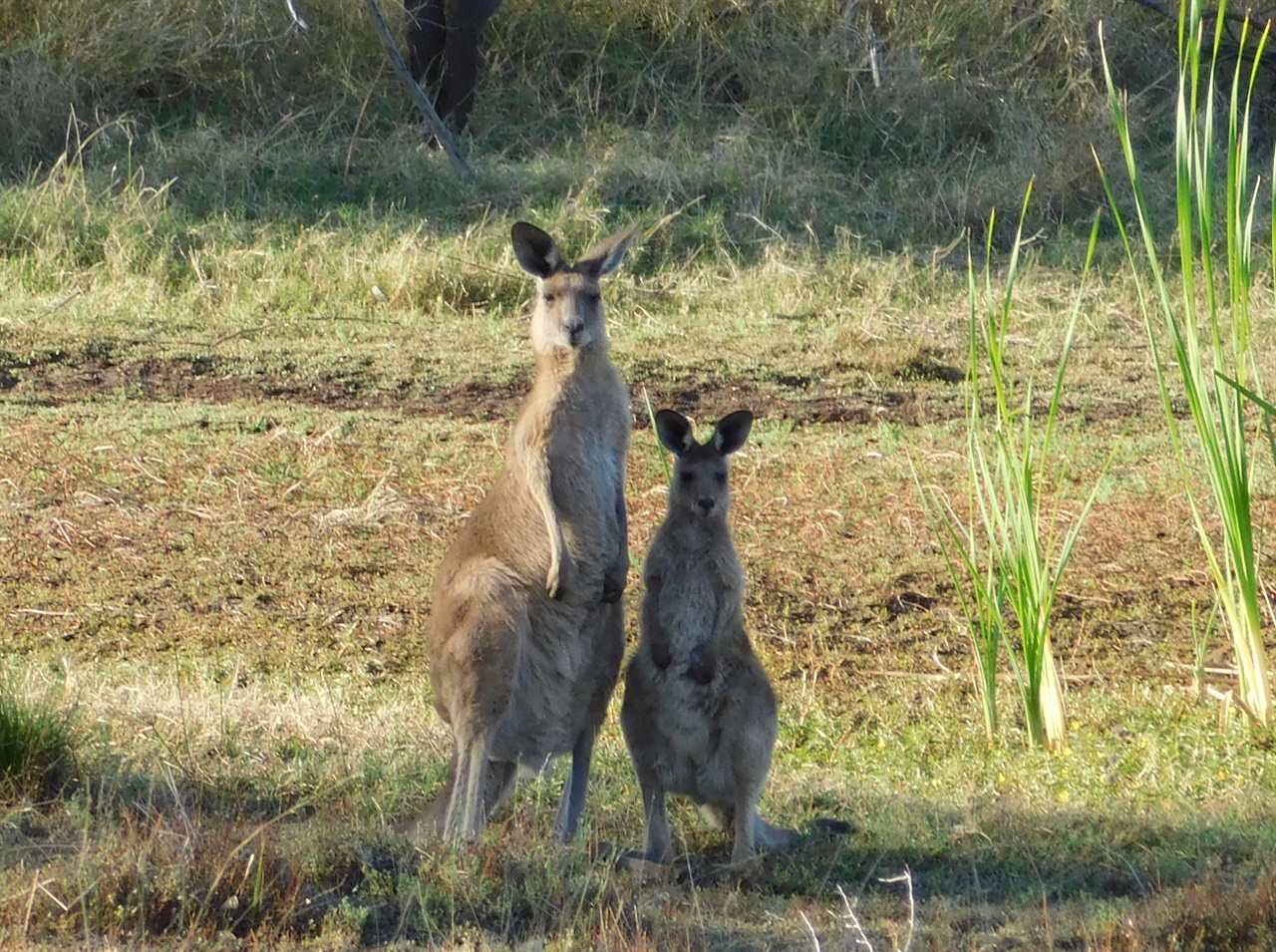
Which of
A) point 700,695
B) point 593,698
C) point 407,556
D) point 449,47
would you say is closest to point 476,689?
point 593,698

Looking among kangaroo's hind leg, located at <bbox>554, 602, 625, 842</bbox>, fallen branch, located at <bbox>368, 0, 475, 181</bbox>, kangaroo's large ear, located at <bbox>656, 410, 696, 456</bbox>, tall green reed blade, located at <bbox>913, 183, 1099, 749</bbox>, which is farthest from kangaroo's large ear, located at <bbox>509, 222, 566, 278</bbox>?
fallen branch, located at <bbox>368, 0, 475, 181</bbox>

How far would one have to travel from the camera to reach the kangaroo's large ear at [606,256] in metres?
4.71

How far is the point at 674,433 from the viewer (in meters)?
4.53

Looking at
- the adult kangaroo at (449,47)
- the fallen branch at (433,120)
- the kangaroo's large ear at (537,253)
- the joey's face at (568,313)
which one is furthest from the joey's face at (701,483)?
the adult kangaroo at (449,47)

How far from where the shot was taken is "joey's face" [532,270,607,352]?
4625 millimetres

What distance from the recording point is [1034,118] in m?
13.6

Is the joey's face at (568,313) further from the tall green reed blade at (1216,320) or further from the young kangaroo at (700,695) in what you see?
the tall green reed blade at (1216,320)

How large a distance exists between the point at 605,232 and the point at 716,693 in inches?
294

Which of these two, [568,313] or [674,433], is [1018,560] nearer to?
[674,433]

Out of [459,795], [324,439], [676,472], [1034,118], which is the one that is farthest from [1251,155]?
[459,795]

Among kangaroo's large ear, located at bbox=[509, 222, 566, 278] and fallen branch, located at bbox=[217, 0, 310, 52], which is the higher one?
fallen branch, located at bbox=[217, 0, 310, 52]

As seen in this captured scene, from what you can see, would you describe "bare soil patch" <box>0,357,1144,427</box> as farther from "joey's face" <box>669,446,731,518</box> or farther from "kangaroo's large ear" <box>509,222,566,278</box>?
"joey's face" <box>669,446,731,518</box>

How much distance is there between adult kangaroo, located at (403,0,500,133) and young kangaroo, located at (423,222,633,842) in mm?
8456

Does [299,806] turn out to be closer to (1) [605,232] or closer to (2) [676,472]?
(2) [676,472]
